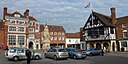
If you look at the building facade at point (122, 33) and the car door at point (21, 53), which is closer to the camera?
the car door at point (21, 53)

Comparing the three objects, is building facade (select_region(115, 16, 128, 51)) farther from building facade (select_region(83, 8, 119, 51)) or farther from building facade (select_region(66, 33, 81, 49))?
building facade (select_region(66, 33, 81, 49))

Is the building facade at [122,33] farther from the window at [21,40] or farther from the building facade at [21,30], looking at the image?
the window at [21,40]

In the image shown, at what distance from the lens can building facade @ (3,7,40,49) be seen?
61875mm

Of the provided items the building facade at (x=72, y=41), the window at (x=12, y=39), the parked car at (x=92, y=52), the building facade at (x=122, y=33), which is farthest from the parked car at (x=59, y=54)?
the building facade at (x=72, y=41)

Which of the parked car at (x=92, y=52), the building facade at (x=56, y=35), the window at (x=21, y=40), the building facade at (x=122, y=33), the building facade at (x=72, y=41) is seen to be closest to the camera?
the parked car at (x=92, y=52)

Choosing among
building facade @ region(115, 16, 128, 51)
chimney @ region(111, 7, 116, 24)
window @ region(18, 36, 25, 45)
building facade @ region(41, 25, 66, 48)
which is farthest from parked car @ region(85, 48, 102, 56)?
building facade @ region(41, 25, 66, 48)

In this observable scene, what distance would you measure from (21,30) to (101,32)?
2932 cm

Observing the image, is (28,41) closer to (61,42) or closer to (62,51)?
(61,42)

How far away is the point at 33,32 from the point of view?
224 feet

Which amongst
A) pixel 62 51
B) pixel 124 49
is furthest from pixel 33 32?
pixel 62 51

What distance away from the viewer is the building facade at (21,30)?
61.9 metres

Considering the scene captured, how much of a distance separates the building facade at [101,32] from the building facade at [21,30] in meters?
22.2

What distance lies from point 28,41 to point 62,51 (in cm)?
4292

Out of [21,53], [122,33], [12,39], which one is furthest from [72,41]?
[21,53]
